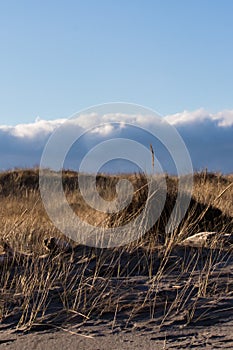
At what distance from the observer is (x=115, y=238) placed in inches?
250

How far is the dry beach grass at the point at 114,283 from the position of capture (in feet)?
14.4

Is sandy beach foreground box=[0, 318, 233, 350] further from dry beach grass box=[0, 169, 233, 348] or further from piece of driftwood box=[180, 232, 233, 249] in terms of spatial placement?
piece of driftwood box=[180, 232, 233, 249]

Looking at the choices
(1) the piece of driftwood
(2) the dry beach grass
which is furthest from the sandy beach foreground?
(1) the piece of driftwood

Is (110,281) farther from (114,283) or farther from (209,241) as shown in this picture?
(209,241)

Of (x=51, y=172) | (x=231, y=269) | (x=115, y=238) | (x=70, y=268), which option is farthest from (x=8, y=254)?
(x=51, y=172)

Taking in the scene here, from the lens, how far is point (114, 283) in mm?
5090

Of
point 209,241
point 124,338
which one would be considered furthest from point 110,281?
point 209,241

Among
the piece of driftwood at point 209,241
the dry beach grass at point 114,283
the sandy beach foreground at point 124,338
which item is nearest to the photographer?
the sandy beach foreground at point 124,338

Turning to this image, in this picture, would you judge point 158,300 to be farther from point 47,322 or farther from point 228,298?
point 47,322

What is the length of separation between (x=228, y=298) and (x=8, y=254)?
2321mm

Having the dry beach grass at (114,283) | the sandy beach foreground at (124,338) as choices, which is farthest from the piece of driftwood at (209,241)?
the sandy beach foreground at (124,338)

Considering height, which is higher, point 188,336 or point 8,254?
point 8,254

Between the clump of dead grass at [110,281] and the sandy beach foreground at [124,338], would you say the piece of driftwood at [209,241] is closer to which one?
the clump of dead grass at [110,281]

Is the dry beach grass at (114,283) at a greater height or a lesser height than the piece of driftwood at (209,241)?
lesser
